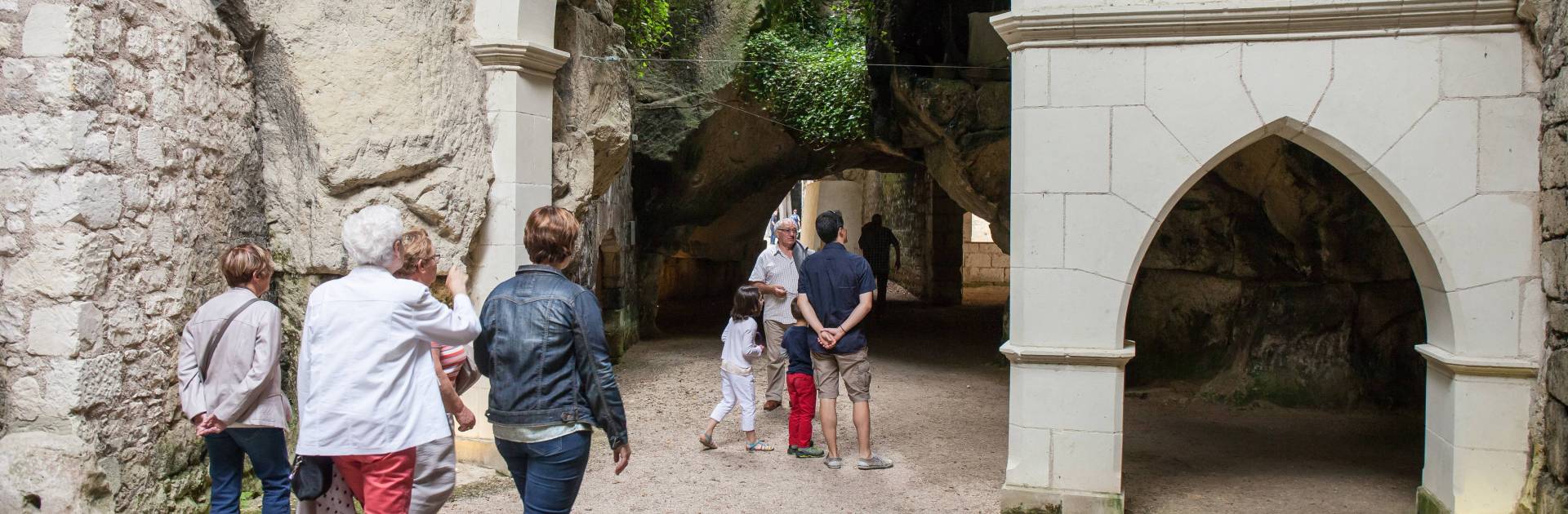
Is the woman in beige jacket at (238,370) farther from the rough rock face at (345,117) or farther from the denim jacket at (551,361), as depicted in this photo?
the rough rock face at (345,117)

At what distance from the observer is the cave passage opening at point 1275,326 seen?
7152 mm

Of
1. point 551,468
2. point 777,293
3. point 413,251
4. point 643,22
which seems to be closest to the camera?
point 551,468

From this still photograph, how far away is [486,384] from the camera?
18.6ft

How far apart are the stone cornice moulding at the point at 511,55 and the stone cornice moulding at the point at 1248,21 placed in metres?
2.44

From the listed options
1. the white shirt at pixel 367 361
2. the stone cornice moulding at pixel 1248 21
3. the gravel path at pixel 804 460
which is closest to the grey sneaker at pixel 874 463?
the gravel path at pixel 804 460

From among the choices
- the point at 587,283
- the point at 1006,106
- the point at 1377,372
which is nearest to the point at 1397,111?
the point at 1377,372

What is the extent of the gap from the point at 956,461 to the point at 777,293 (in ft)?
5.06

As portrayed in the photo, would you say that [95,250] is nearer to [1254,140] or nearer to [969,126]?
[1254,140]

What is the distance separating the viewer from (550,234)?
3.09 meters

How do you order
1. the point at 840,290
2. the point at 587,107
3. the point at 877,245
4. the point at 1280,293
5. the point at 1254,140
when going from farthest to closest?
the point at 877,245
the point at 1280,293
the point at 587,107
the point at 840,290
the point at 1254,140

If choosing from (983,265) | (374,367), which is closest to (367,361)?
(374,367)

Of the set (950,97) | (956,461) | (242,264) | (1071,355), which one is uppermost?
(950,97)

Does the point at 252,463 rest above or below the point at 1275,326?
below

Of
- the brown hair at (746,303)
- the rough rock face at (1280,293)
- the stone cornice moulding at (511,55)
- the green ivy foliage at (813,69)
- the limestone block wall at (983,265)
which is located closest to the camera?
the stone cornice moulding at (511,55)
